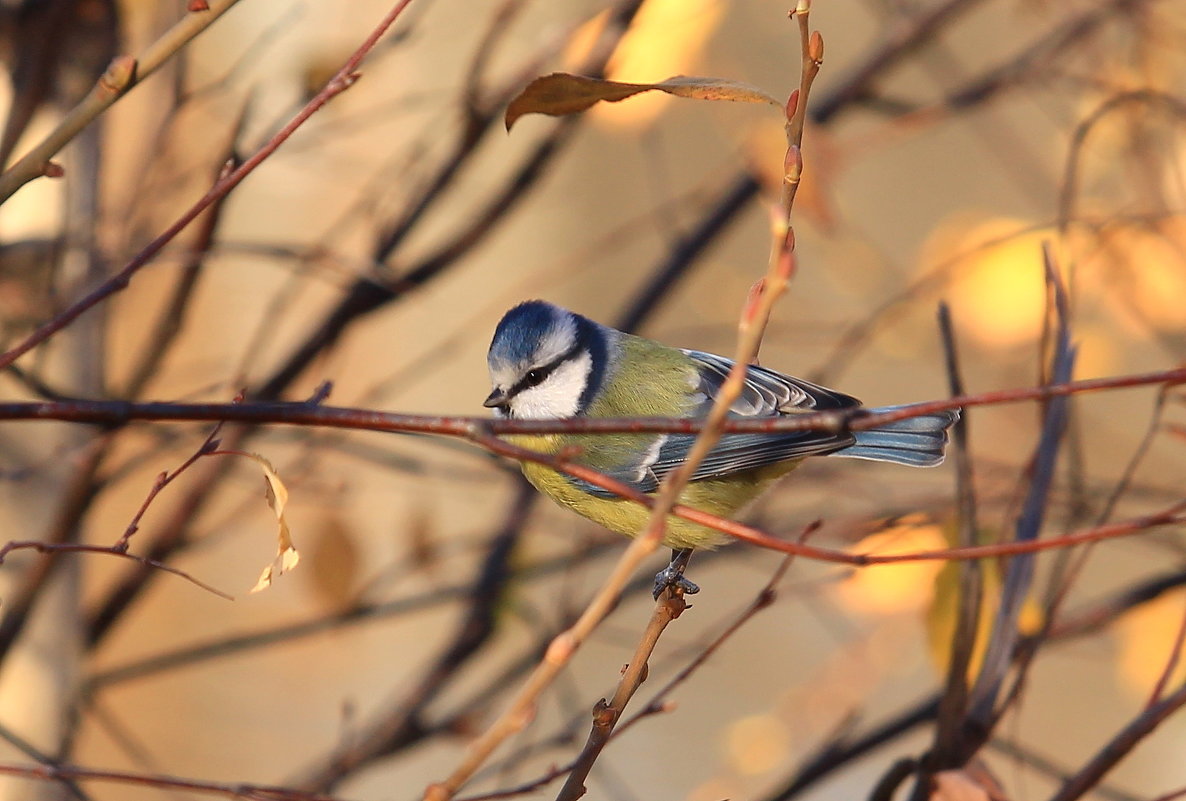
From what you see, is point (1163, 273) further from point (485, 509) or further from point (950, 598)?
point (485, 509)

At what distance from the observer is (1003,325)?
156 centimetres

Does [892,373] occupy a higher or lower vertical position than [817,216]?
higher

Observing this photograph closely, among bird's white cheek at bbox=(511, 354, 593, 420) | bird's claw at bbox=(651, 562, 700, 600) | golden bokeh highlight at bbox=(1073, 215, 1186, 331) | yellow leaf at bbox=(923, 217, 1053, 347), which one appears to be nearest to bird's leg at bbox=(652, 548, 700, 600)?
bird's claw at bbox=(651, 562, 700, 600)

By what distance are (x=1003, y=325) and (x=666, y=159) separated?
6.06 feet

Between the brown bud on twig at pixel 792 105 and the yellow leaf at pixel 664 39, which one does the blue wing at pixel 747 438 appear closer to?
the yellow leaf at pixel 664 39

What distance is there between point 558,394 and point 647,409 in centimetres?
11

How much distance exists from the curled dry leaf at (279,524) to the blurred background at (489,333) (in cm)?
28

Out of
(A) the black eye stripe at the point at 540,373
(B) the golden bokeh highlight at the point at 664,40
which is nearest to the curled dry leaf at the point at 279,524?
(A) the black eye stripe at the point at 540,373

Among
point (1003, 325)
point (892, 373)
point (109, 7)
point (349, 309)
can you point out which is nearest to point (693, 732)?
point (892, 373)

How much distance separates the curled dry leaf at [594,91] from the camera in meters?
0.63

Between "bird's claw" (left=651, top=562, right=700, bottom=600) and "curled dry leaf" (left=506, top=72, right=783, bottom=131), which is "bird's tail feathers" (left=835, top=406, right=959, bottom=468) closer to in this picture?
"bird's claw" (left=651, top=562, right=700, bottom=600)

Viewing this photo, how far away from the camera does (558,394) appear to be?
53.0 inches

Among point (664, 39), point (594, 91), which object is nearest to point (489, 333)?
point (664, 39)

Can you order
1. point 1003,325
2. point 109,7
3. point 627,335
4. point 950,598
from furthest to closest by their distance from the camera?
point 1003,325, point 627,335, point 109,7, point 950,598
